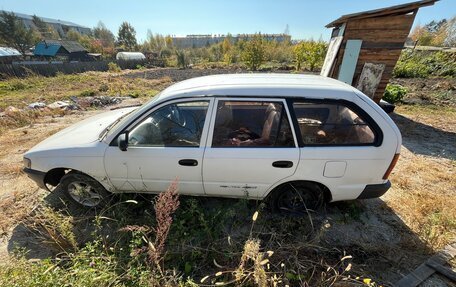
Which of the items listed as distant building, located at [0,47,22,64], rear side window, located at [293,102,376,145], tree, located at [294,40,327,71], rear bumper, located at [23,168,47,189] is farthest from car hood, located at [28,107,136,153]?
distant building, located at [0,47,22,64]

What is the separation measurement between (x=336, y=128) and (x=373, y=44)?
207 inches

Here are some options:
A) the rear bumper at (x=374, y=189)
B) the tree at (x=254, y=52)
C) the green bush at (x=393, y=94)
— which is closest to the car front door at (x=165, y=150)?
the rear bumper at (x=374, y=189)

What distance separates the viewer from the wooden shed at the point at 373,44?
5.71 metres

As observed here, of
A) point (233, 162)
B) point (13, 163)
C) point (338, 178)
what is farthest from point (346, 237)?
point (13, 163)

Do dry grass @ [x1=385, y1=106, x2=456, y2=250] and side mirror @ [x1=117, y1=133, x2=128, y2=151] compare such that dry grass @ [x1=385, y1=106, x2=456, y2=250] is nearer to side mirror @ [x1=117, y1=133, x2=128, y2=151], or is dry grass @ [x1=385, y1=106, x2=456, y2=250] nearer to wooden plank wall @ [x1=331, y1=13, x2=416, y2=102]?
wooden plank wall @ [x1=331, y1=13, x2=416, y2=102]

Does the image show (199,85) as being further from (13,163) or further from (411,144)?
(411,144)

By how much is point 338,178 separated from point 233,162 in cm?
129

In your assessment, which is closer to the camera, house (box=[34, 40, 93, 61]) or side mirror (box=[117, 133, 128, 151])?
side mirror (box=[117, 133, 128, 151])

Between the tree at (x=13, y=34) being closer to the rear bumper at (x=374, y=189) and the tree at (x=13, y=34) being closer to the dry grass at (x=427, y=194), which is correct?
the rear bumper at (x=374, y=189)

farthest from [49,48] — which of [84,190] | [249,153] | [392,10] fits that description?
[249,153]

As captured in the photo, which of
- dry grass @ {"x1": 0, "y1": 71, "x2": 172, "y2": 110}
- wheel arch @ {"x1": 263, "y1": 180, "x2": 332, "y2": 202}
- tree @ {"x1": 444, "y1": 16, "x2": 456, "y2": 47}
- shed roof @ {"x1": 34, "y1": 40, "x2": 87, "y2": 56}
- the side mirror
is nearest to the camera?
the side mirror

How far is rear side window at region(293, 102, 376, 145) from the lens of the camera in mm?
2477

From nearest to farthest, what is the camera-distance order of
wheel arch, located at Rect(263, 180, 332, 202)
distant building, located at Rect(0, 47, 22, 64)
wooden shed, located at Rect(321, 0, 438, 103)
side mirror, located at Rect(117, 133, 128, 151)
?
1. side mirror, located at Rect(117, 133, 128, 151)
2. wheel arch, located at Rect(263, 180, 332, 202)
3. wooden shed, located at Rect(321, 0, 438, 103)
4. distant building, located at Rect(0, 47, 22, 64)

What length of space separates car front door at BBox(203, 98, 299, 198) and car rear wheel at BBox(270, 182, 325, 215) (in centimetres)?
25
